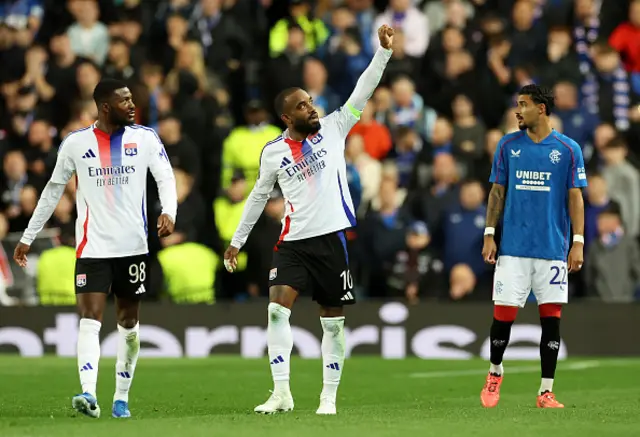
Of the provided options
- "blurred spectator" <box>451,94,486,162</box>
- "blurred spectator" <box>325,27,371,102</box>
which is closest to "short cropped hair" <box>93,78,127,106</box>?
"blurred spectator" <box>451,94,486,162</box>

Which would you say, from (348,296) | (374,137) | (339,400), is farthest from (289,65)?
(348,296)

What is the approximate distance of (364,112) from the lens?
20.4m

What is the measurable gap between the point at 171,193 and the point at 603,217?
27.3 feet

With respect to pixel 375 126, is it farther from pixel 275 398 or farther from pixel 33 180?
pixel 275 398

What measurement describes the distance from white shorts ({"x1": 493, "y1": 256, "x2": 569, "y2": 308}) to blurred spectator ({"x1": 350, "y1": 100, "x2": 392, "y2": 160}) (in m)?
8.45

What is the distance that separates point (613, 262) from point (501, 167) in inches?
261

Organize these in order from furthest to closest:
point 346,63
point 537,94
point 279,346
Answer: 1. point 346,63
2. point 537,94
3. point 279,346

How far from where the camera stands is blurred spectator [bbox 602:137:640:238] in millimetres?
18516

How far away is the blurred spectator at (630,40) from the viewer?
2041 cm

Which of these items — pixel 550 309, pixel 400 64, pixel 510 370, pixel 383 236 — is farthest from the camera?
pixel 400 64

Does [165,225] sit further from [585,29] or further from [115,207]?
[585,29]

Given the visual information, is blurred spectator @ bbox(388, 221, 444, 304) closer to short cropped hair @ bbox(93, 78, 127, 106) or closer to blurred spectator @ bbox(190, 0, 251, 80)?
blurred spectator @ bbox(190, 0, 251, 80)

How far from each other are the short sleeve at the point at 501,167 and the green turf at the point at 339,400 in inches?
73.0

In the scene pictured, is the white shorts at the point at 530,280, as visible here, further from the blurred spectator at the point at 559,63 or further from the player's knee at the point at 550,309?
the blurred spectator at the point at 559,63
